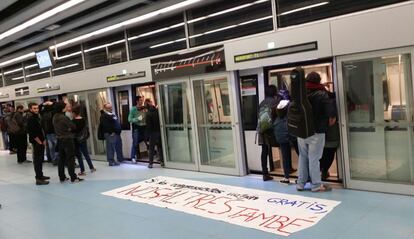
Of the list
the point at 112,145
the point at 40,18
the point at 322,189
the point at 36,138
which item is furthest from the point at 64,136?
the point at 322,189

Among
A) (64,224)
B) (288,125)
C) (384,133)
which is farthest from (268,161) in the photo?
(64,224)

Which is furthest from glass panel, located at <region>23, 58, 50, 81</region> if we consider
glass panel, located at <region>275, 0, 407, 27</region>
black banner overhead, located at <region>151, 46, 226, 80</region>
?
glass panel, located at <region>275, 0, 407, 27</region>

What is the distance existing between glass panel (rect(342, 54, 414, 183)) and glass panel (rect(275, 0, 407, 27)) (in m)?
0.64

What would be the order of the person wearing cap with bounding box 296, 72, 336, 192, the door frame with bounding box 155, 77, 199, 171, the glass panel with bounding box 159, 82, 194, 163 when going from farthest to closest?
the glass panel with bounding box 159, 82, 194, 163
the door frame with bounding box 155, 77, 199, 171
the person wearing cap with bounding box 296, 72, 336, 192

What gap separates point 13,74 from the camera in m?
12.1

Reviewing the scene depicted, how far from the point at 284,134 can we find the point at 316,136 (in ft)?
1.90

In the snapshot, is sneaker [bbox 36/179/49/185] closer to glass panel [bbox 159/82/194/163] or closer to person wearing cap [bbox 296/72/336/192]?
glass panel [bbox 159/82/194/163]

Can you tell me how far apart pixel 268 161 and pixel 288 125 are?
1.22 metres

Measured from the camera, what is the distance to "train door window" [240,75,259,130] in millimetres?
5707

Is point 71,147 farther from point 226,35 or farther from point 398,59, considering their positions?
point 398,59

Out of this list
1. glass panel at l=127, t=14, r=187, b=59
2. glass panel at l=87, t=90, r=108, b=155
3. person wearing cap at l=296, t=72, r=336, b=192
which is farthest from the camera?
glass panel at l=87, t=90, r=108, b=155

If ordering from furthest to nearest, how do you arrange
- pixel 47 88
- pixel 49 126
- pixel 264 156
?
pixel 47 88 < pixel 49 126 < pixel 264 156

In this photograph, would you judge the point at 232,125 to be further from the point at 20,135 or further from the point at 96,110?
the point at 20,135

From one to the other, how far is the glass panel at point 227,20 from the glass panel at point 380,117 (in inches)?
58.4
